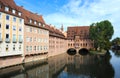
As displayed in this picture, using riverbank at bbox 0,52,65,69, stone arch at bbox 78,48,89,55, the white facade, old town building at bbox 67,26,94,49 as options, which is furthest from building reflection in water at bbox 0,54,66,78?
stone arch at bbox 78,48,89,55

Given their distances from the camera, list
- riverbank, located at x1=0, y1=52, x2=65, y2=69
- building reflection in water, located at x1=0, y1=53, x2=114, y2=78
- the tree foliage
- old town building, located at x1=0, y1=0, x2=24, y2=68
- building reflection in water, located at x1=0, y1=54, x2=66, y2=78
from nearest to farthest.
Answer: building reflection in water, located at x1=0, y1=54, x2=66, y2=78
building reflection in water, located at x1=0, y1=53, x2=114, y2=78
riverbank, located at x1=0, y1=52, x2=65, y2=69
old town building, located at x1=0, y1=0, x2=24, y2=68
the tree foliage

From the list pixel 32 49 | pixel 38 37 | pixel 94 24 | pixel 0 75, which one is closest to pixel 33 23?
pixel 38 37

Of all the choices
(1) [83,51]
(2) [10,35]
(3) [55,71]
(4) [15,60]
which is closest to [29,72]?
(3) [55,71]

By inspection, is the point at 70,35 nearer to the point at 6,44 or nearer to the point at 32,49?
the point at 32,49

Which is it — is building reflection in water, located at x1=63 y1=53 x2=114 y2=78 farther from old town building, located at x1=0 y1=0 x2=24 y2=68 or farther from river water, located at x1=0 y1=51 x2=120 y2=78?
old town building, located at x1=0 y1=0 x2=24 y2=68

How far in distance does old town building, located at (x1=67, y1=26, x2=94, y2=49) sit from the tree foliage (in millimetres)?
16971

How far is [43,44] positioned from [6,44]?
19062 millimetres

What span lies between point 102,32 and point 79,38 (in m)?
24.2

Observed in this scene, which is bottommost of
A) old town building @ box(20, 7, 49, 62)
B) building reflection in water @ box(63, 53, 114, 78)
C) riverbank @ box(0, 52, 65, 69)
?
building reflection in water @ box(63, 53, 114, 78)

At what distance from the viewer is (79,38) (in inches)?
3772

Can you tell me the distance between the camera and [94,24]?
77.8 metres

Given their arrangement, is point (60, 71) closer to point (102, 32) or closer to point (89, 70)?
point (89, 70)

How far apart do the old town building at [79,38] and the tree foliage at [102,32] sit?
668 inches

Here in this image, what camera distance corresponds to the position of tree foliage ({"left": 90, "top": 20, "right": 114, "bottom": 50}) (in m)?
72.9
